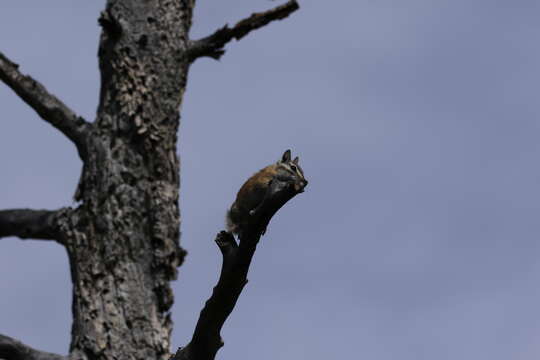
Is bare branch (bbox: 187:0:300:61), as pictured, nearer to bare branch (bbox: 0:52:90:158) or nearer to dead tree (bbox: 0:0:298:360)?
dead tree (bbox: 0:0:298:360)

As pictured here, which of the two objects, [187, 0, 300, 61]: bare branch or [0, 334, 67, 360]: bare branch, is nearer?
[0, 334, 67, 360]: bare branch

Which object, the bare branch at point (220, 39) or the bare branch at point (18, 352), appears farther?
the bare branch at point (220, 39)

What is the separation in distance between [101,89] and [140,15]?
2.04 ft

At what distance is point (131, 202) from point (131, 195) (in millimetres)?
49

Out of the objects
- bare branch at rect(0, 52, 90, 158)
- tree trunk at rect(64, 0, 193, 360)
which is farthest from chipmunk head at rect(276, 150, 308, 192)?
bare branch at rect(0, 52, 90, 158)

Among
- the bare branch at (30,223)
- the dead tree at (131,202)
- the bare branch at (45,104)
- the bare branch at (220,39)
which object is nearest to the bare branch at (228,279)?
the dead tree at (131,202)

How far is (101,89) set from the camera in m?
6.21

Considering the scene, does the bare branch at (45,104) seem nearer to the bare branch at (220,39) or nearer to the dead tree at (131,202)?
the dead tree at (131,202)

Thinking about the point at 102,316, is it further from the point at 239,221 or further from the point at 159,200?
the point at 239,221

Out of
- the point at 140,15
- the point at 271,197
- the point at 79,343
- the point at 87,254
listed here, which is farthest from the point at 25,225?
the point at 271,197

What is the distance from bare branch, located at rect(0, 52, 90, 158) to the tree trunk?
129mm

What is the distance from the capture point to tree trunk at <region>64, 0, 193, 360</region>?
5371mm

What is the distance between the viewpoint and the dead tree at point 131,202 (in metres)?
5.28

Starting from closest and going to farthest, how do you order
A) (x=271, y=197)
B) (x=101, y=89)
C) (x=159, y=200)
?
(x=271, y=197) → (x=159, y=200) → (x=101, y=89)
